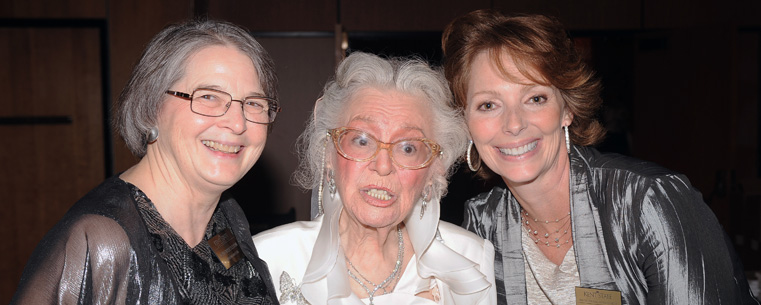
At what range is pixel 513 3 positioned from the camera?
5148mm

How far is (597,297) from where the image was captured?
84.6 inches

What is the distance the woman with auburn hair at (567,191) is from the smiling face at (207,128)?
3.02 feet

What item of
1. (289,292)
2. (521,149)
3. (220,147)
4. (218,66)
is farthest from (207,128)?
(521,149)

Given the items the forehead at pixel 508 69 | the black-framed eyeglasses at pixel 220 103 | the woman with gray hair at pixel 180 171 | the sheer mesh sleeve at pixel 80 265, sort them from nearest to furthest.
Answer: the sheer mesh sleeve at pixel 80 265 → the woman with gray hair at pixel 180 171 → the black-framed eyeglasses at pixel 220 103 → the forehead at pixel 508 69

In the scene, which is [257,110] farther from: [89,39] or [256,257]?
[89,39]

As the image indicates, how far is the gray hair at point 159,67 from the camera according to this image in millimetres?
1613

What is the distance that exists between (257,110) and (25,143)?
4040mm

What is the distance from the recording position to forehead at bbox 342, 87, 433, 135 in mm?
1986

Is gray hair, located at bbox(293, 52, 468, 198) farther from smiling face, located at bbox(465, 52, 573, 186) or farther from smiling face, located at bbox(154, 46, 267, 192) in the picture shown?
smiling face, located at bbox(154, 46, 267, 192)

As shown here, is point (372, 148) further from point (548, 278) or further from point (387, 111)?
point (548, 278)

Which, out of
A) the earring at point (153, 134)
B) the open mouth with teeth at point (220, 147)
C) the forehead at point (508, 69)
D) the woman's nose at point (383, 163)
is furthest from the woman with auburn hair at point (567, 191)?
the earring at point (153, 134)

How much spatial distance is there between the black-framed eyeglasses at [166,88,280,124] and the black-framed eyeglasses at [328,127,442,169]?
0.33 metres

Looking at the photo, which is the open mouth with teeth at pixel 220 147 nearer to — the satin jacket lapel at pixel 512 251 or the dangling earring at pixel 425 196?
the dangling earring at pixel 425 196

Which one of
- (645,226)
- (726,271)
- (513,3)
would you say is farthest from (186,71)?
(513,3)
